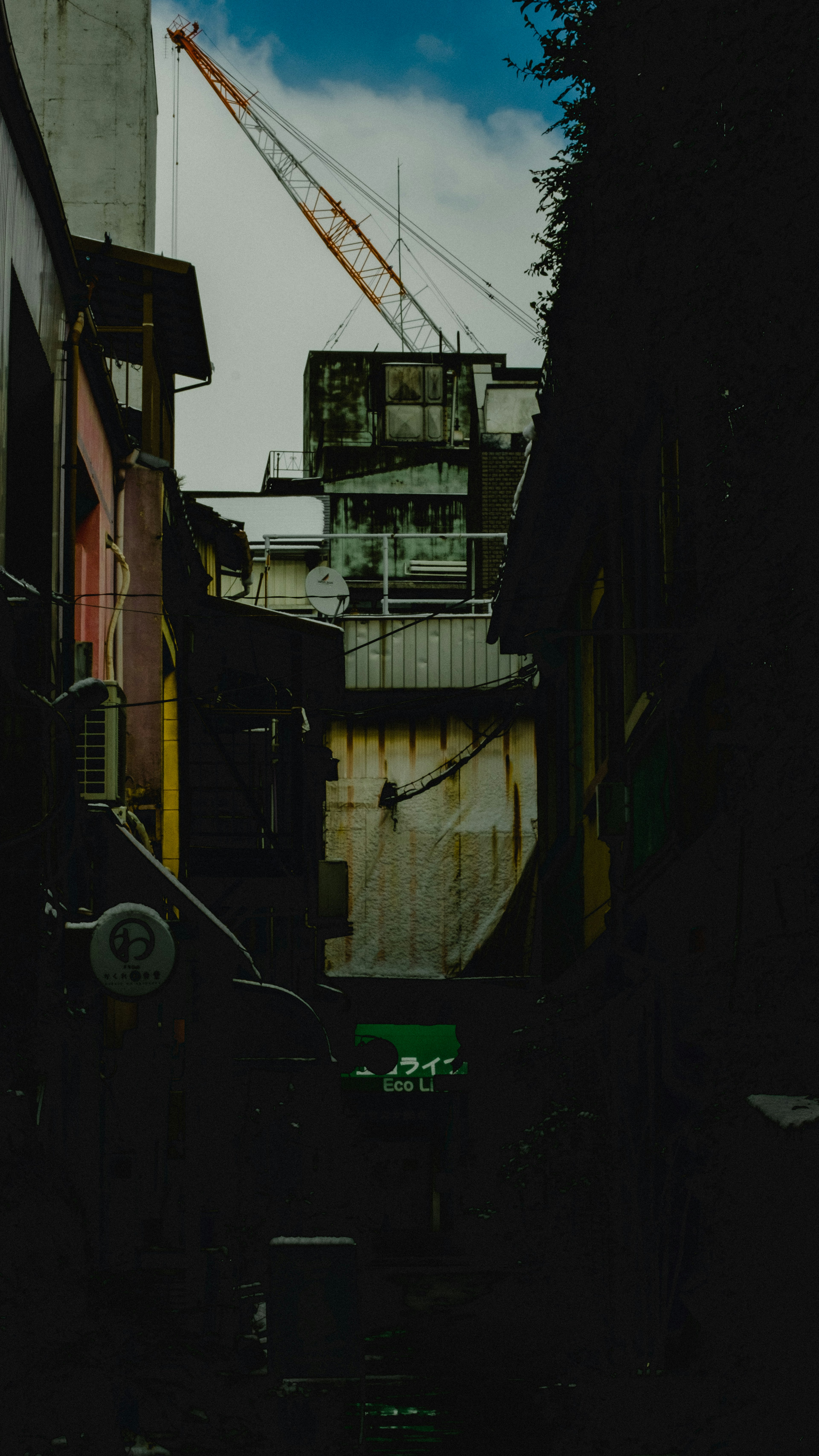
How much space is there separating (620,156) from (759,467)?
2925 mm

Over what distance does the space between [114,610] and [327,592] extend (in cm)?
724

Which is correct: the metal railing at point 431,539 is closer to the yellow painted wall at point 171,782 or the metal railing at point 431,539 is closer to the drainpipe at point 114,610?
the drainpipe at point 114,610

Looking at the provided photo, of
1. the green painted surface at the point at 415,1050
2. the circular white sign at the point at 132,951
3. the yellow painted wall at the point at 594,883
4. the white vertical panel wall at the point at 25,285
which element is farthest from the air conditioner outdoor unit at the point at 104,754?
the green painted surface at the point at 415,1050

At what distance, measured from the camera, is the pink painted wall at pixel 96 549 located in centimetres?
1522

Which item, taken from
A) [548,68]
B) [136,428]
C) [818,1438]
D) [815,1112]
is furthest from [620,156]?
[136,428]

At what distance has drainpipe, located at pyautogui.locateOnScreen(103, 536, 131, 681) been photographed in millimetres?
15914

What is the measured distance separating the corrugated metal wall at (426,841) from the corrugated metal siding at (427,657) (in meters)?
0.77

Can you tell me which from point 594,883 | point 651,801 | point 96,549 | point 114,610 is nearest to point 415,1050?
point 594,883

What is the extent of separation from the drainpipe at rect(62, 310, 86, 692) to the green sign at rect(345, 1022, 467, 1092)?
12399 millimetres

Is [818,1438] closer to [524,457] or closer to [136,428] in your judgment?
[136,428]

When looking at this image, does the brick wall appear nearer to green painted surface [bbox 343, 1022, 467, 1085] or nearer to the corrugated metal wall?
the corrugated metal wall

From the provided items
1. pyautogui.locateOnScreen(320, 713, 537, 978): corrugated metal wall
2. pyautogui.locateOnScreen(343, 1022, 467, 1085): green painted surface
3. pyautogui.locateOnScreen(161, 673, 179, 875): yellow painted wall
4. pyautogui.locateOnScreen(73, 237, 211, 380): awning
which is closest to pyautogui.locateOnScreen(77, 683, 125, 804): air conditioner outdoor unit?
pyautogui.locateOnScreen(161, 673, 179, 875): yellow painted wall

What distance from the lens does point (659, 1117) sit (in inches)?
438

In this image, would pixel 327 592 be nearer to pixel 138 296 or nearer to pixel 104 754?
pixel 138 296
